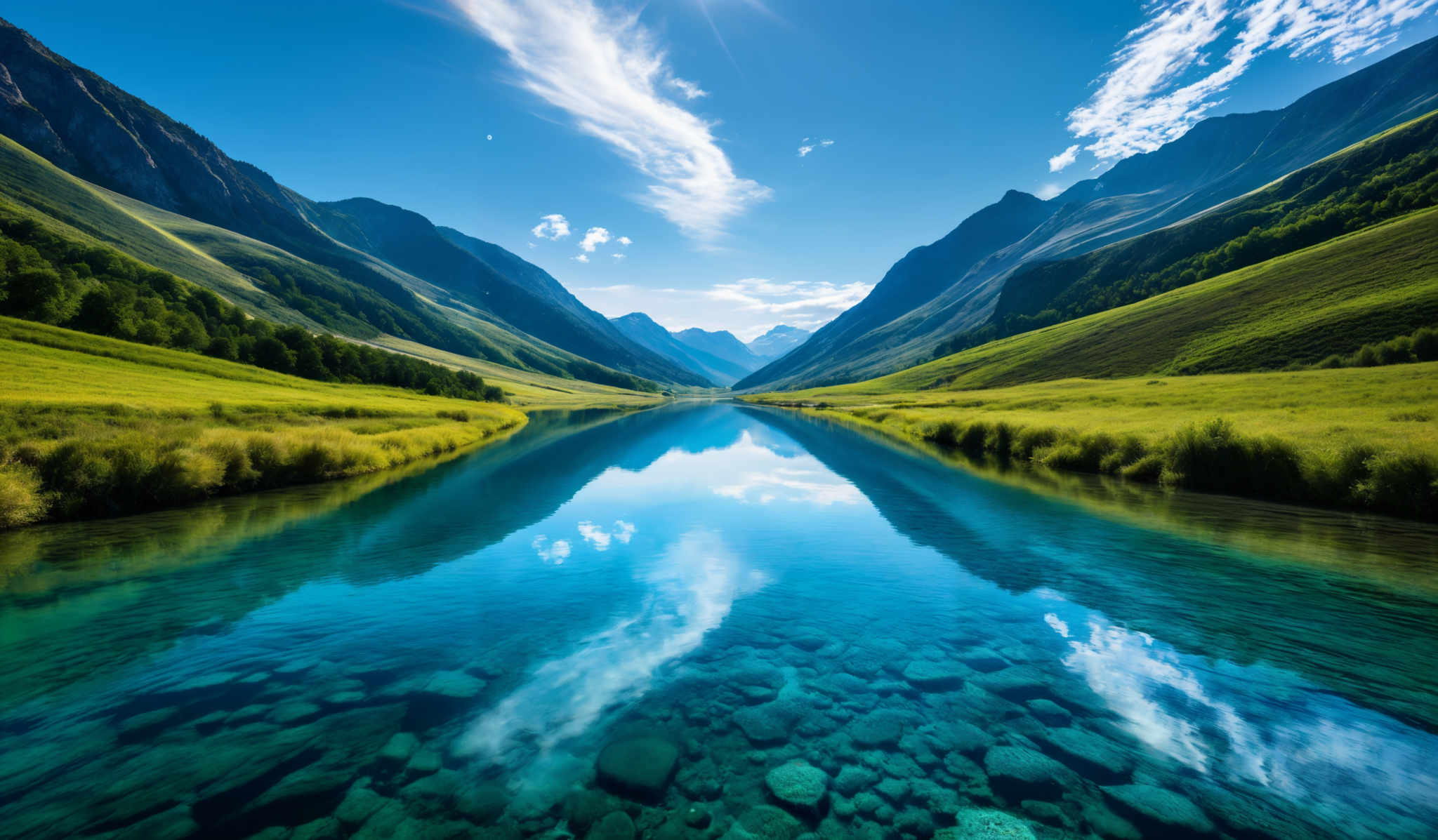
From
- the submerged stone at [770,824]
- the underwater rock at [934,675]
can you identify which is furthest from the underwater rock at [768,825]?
the underwater rock at [934,675]

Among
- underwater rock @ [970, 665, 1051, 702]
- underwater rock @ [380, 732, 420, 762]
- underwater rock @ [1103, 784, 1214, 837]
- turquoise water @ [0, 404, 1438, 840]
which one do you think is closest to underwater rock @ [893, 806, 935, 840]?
turquoise water @ [0, 404, 1438, 840]

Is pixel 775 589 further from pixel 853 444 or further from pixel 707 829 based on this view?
→ pixel 853 444

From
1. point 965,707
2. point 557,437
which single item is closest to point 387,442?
point 557,437

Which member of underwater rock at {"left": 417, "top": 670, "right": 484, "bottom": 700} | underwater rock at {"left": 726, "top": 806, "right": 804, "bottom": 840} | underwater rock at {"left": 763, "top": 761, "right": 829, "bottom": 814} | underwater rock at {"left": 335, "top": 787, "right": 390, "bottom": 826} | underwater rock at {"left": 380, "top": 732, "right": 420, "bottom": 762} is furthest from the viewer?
underwater rock at {"left": 417, "top": 670, "right": 484, "bottom": 700}

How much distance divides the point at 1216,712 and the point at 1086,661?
8.14ft

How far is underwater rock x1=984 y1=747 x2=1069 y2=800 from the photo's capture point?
7980 millimetres

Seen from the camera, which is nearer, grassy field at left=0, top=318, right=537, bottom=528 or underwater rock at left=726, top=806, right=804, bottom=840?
underwater rock at left=726, top=806, right=804, bottom=840

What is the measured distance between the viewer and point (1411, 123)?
16512 centimetres

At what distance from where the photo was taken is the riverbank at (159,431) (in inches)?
867

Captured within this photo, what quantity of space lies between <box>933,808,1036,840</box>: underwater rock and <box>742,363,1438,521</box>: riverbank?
26.8m

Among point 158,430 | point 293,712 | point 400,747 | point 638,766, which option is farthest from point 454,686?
point 158,430

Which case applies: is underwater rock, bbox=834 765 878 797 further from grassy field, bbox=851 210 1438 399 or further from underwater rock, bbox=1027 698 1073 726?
grassy field, bbox=851 210 1438 399

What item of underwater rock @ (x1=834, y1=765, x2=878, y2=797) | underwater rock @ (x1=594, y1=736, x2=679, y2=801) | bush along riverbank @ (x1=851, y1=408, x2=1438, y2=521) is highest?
bush along riverbank @ (x1=851, y1=408, x2=1438, y2=521)

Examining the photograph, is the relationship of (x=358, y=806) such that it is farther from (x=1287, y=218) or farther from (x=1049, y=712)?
(x=1287, y=218)
